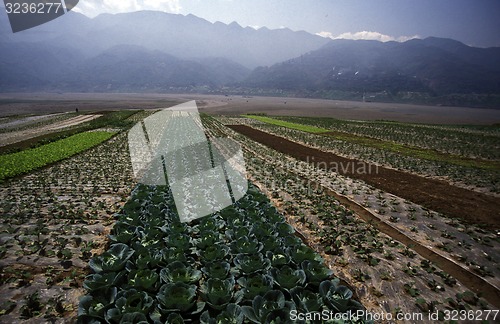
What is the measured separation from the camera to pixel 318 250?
8977 millimetres

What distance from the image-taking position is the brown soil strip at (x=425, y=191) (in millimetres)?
12555

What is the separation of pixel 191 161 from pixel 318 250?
12899mm

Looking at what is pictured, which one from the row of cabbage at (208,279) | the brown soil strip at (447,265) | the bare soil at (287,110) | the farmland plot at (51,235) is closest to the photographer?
the row of cabbage at (208,279)

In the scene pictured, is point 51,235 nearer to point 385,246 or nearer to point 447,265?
point 385,246

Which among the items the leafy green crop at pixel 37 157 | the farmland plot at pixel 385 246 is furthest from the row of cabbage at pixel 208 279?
the leafy green crop at pixel 37 157

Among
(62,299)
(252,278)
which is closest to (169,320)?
(252,278)

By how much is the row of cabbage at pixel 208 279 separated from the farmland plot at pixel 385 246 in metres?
1.77

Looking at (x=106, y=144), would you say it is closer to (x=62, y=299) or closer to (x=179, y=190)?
(x=179, y=190)

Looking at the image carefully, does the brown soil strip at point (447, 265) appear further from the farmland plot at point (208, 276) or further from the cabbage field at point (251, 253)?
the farmland plot at point (208, 276)

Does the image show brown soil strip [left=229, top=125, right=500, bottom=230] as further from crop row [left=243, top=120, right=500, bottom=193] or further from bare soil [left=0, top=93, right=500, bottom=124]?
bare soil [left=0, top=93, right=500, bottom=124]

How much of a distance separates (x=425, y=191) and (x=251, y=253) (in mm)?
13877

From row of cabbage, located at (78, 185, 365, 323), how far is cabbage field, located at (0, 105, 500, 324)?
30 millimetres

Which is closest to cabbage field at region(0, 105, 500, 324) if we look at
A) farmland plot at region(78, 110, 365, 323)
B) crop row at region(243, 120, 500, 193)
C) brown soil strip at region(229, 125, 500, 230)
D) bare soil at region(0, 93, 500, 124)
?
farmland plot at region(78, 110, 365, 323)

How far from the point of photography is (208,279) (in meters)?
5.65
